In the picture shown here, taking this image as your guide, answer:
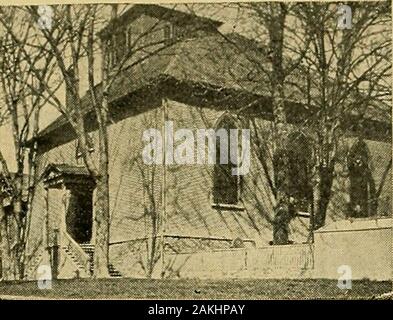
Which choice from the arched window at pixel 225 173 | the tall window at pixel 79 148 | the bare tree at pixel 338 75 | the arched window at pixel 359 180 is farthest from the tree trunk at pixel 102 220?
the arched window at pixel 359 180

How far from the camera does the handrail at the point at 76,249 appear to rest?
8656 millimetres

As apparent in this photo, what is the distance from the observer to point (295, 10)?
8453mm

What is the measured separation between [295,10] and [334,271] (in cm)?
302

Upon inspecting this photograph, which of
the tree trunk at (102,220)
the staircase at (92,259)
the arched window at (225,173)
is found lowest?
the staircase at (92,259)

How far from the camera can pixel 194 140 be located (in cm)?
845

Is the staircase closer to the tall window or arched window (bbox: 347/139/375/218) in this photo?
the tall window

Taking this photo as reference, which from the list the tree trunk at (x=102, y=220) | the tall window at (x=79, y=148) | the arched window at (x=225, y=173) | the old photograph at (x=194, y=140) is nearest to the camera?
the old photograph at (x=194, y=140)

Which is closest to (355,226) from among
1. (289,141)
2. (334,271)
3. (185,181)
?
(334,271)

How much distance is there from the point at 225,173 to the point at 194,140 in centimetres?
58

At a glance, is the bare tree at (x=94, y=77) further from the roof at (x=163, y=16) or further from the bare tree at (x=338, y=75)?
the bare tree at (x=338, y=75)

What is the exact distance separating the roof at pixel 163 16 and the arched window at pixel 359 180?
7.46 ft
